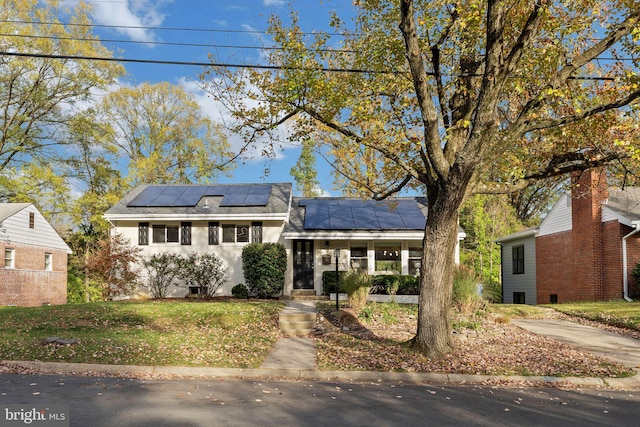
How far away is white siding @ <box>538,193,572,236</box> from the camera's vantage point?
73.3 ft

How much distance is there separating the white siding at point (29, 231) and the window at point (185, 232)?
9.10m

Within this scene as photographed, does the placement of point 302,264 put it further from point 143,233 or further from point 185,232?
point 143,233

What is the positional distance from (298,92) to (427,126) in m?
2.59

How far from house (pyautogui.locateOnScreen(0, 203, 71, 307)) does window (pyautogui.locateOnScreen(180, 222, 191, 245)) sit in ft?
28.3

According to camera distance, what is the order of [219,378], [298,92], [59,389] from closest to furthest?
[59,389]
[219,378]
[298,92]

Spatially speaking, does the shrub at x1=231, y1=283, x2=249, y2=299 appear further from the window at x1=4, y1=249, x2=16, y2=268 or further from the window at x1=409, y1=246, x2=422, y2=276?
the window at x1=4, y1=249, x2=16, y2=268

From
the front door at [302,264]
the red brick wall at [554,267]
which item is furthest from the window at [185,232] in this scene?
the red brick wall at [554,267]

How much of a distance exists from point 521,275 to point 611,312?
39.0 feet

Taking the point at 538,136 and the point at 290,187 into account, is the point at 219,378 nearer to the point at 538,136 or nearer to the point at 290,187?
the point at 538,136

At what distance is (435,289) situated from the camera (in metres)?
9.52

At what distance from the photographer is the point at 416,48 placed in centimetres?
917

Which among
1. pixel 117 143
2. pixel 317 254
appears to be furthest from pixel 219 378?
pixel 117 143

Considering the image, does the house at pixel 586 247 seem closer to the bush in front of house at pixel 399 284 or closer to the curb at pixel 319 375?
the bush in front of house at pixel 399 284

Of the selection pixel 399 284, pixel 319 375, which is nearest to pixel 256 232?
pixel 399 284
